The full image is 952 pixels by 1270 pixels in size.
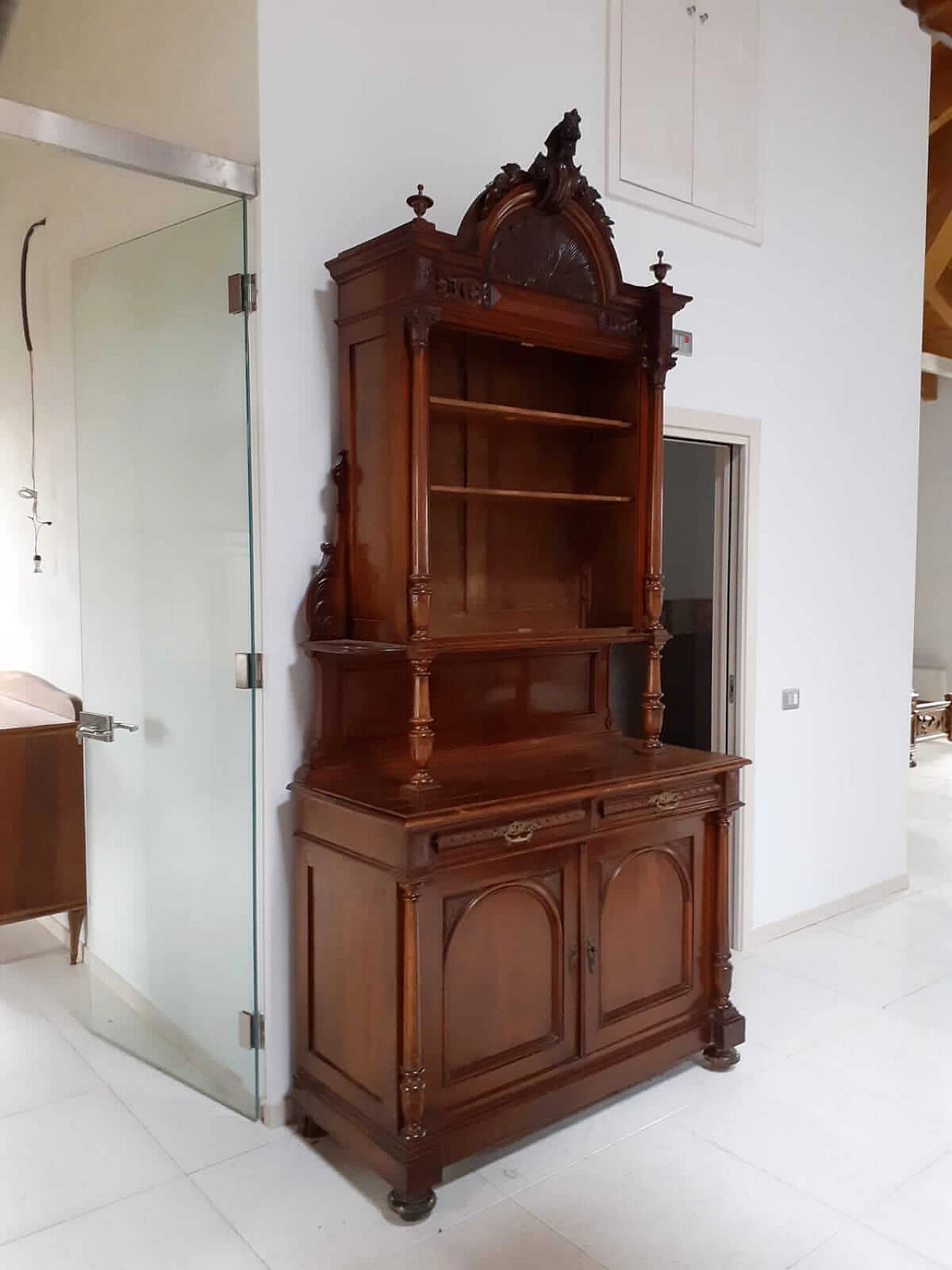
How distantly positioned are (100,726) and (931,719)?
774 cm

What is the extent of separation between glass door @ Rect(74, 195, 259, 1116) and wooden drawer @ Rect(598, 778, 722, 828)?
3.32 ft

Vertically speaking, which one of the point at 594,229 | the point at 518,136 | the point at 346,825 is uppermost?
the point at 518,136

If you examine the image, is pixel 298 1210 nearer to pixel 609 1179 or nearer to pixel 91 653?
pixel 609 1179

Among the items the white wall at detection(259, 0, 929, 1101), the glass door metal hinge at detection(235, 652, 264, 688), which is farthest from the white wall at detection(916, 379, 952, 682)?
the glass door metal hinge at detection(235, 652, 264, 688)

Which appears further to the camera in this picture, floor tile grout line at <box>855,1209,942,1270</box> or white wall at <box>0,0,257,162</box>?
white wall at <box>0,0,257,162</box>

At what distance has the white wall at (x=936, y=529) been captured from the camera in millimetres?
9562

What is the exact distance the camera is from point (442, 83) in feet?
9.80

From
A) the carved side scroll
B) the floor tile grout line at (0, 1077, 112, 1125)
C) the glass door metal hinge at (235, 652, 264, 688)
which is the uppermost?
the carved side scroll

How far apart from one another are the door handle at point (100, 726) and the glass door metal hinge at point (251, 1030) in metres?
1.00

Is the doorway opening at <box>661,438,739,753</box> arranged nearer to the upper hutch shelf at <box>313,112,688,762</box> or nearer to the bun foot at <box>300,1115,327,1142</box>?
the upper hutch shelf at <box>313,112,688,762</box>

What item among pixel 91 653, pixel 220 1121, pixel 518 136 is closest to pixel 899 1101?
pixel 220 1121

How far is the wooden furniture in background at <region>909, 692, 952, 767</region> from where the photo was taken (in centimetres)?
842

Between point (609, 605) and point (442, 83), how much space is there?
1.69 metres

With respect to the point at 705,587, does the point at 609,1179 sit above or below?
below
